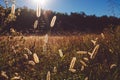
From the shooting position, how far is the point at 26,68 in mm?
5715

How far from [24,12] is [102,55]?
46.5 feet

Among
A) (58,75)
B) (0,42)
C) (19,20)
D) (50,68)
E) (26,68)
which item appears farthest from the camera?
(19,20)

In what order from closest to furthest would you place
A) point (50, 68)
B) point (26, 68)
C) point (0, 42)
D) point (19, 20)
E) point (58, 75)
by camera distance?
point (58, 75), point (50, 68), point (26, 68), point (0, 42), point (19, 20)

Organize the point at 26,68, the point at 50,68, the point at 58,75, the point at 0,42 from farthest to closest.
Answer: the point at 0,42 → the point at 26,68 → the point at 50,68 → the point at 58,75

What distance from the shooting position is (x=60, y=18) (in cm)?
2039

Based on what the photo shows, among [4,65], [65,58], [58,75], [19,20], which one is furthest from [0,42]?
[19,20]

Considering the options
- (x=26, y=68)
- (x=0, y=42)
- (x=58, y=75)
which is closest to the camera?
(x=58, y=75)

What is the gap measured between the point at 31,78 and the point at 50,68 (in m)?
0.40

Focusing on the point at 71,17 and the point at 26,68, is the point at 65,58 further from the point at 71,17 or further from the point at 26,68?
the point at 71,17

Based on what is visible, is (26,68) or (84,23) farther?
(84,23)

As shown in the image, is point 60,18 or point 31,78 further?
point 60,18

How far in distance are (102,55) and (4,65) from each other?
174 cm

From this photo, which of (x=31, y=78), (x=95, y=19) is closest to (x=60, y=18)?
(x=95, y=19)

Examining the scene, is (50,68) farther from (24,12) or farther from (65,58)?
(24,12)
